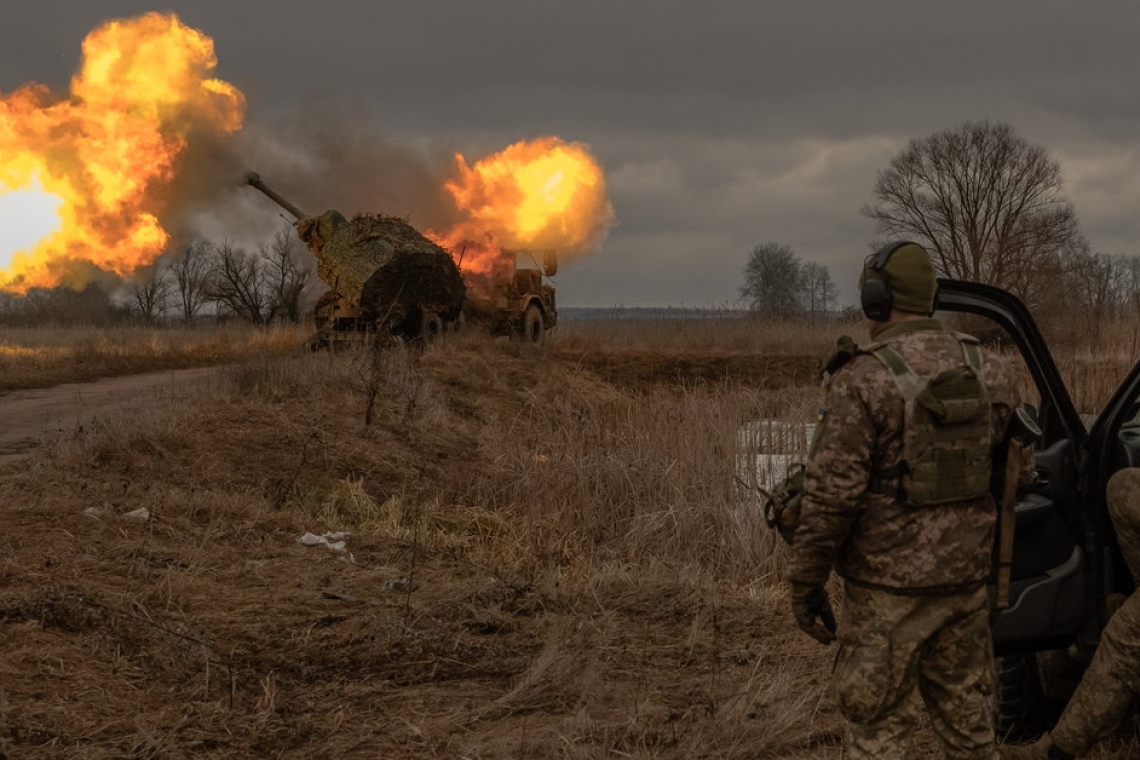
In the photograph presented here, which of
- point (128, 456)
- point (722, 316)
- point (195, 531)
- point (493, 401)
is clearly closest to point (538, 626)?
point (195, 531)

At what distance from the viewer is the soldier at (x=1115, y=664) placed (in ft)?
12.0

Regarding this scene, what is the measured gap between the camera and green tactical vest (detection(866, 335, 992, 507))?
10.8 feet

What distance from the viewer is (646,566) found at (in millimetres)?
8016

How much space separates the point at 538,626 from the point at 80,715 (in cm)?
246

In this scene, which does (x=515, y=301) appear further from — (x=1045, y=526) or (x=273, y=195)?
(x=1045, y=526)

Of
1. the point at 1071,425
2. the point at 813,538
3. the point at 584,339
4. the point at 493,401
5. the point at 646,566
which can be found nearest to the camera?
the point at 813,538

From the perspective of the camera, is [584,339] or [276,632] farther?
[584,339]

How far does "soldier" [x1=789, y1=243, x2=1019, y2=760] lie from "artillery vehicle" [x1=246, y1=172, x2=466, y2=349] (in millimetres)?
16325

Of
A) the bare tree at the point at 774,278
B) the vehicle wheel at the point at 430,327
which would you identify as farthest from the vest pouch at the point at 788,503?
the bare tree at the point at 774,278

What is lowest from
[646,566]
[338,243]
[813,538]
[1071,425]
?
[646,566]

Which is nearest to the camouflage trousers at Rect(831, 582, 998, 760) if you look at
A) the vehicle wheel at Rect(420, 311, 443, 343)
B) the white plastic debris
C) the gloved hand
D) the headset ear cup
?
the gloved hand

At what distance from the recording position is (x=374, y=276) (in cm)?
1955

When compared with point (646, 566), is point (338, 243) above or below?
above

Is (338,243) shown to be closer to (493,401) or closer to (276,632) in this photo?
(493,401)
